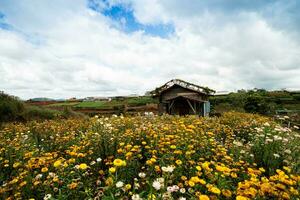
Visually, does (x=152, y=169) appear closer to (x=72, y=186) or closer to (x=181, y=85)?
(x=72, y=186)

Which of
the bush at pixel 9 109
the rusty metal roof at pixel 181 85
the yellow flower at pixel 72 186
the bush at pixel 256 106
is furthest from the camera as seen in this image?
the bush at pixel 256 106

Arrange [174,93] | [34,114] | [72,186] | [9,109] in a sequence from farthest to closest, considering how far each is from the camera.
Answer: [174,93] < [34,114] < [9,109] < [72,186]

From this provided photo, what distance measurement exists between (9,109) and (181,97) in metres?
16.6

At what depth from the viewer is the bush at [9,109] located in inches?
615

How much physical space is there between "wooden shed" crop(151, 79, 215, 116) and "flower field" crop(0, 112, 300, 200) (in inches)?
853

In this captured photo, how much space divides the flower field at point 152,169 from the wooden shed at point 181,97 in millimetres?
21675

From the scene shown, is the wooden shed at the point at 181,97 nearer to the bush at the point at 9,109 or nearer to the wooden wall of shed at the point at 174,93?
the wooden wall of shed at the point at 174,93

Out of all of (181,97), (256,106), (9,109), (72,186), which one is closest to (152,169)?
(72,186)

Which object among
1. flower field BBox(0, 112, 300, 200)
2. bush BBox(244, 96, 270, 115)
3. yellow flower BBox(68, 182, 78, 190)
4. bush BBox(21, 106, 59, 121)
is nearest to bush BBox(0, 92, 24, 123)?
bush BBox(21, 106, 59, 121)

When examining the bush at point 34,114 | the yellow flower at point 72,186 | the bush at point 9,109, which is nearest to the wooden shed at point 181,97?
the bush at point 34,114

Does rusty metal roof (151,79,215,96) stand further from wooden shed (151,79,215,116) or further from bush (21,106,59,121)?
bush (21,106,59,121)

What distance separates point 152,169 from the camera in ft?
12.1

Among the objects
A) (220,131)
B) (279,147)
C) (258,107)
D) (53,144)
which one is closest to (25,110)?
(53,144)

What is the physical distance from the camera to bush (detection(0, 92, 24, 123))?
51.2 feet
